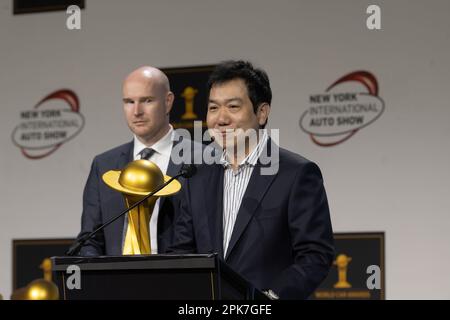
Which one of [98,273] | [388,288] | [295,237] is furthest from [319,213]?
[388,288]

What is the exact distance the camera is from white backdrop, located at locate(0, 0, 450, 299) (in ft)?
16.1

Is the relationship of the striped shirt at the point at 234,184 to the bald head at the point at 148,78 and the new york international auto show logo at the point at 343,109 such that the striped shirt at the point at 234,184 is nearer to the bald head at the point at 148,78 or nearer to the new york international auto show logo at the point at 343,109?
the bald head at the point at 148,78

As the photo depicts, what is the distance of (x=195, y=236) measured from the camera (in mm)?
2627

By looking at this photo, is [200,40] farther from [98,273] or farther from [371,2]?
[98,273]

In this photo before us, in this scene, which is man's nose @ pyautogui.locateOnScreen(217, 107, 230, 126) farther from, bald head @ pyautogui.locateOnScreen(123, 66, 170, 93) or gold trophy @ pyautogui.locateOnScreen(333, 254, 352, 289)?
gold trophy @ pyautogui.locateOnScreen(333, 254, 352, 289)

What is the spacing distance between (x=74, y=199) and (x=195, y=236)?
3105 millimetres

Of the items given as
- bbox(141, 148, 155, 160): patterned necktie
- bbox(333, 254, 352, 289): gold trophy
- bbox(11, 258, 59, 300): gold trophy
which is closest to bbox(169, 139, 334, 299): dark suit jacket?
bbox(141, 148, 155, 160): patterned necktie

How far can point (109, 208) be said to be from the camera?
3041 millimetres

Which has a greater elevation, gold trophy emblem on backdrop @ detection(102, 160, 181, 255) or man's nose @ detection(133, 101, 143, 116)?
man's nose @ detection(133, 101, 143, 116)

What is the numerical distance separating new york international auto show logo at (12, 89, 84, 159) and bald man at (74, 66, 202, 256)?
8.10 feet

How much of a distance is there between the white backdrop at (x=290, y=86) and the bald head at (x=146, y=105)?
81.5 inches

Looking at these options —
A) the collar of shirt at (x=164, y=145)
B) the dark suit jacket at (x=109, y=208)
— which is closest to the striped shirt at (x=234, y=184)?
the dark suit jacket at (x=109, y=208)

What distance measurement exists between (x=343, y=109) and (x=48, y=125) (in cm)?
185

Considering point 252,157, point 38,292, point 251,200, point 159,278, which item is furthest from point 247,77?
point 38,292
